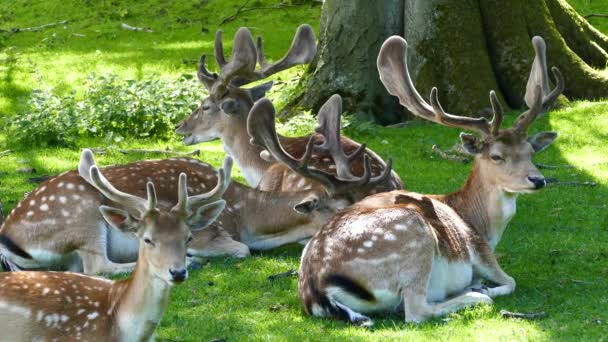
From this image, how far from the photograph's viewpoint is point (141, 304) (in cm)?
659

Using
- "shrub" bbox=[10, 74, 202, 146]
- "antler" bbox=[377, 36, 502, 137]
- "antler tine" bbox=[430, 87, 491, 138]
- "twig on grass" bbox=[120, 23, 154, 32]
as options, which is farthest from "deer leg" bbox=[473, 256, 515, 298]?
"twig on grass" bbox=[120, 23, 154, 32]

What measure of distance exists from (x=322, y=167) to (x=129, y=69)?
785 centimetres

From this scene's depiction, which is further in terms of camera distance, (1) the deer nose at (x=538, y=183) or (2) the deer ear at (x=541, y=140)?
(2) the deer ear at (x=541, y=140)

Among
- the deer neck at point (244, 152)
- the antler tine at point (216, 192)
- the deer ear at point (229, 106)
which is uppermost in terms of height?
the antler tine at point (216, 192)

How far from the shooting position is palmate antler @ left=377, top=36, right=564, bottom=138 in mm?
8461

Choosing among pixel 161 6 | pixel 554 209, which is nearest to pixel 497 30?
pixel 554 209

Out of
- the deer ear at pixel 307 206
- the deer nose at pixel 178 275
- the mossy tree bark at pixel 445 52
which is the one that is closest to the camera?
the deer nose at pixel 178 275

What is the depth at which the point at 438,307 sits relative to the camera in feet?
25.0

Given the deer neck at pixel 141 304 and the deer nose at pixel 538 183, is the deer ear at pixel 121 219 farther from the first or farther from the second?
the deer nose at pixel 538 183

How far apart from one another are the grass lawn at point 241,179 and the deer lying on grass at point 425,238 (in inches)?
6.9

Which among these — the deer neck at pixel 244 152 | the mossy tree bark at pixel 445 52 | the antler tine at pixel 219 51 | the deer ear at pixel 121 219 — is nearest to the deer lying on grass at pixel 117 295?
the deer ear at pixel 121 219

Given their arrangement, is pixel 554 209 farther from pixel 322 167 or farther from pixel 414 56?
pixel 414 56

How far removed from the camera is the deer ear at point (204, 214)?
6.91 metres

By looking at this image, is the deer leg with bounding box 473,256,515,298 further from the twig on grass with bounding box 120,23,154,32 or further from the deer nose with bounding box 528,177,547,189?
the twig on grass with bounding box 120,23,154,32
